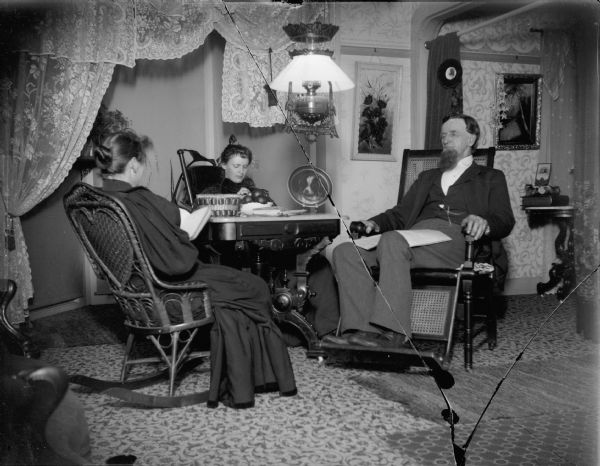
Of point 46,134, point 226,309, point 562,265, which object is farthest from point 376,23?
point 46,134

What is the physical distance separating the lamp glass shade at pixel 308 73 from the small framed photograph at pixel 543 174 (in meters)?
0.22

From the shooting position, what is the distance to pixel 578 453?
547 millimetres

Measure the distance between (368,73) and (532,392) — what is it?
0.38 meters

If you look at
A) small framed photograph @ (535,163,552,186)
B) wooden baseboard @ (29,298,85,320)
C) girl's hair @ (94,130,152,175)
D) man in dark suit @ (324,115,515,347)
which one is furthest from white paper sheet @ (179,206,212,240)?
wooden baseboard @ (29,298,85,320)

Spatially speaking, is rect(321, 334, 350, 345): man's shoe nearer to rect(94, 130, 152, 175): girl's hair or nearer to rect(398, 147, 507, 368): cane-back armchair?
rect(398, 147, 507, 368): cane-back armchair

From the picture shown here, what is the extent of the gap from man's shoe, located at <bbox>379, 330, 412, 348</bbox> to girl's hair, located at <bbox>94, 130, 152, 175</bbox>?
2.01ft

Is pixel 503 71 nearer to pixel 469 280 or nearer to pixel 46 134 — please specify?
pixel 469 280

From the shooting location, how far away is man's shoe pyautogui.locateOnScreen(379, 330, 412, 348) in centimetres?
94

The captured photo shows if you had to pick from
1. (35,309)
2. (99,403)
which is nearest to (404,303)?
(99,403)

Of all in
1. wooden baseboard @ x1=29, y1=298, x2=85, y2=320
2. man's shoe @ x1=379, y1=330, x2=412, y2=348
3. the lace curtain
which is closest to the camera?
man's shoe @ x1=379, y1=330, x2=412, y2=348

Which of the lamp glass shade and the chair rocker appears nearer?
the lamp glass shade

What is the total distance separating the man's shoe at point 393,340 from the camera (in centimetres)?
94

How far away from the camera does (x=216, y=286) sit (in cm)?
128

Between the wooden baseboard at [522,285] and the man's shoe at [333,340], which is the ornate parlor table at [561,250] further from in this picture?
the man's shoe at [333,340]
